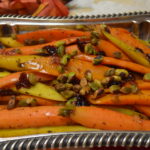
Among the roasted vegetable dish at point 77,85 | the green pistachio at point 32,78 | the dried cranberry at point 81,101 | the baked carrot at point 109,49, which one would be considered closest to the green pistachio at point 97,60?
the roasted vegetable dish at point 77,85

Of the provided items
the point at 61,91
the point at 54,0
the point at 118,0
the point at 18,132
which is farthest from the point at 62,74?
the point at 118,0

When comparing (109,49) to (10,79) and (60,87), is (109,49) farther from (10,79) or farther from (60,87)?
(10,79)

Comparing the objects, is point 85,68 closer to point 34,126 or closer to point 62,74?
point 62,74

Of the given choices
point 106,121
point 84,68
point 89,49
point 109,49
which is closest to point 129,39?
point 109,49

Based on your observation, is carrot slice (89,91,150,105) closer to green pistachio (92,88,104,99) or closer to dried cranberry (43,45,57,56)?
green pistachio (92,88,104,99)

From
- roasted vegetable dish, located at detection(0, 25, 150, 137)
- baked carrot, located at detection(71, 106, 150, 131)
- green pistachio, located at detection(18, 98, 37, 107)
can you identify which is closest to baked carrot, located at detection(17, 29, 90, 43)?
roasted vegetable dish, located at detection(0, 25, 150, 137)

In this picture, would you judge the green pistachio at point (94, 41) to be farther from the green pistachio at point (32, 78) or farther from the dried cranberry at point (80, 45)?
the green pistachio at point (32, 78)
